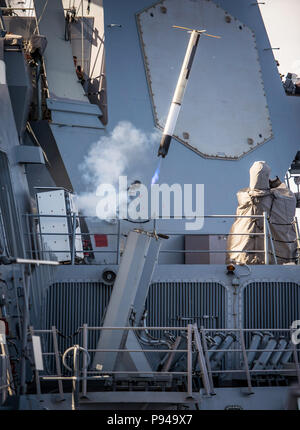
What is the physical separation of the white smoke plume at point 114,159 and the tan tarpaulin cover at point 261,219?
2.20 m

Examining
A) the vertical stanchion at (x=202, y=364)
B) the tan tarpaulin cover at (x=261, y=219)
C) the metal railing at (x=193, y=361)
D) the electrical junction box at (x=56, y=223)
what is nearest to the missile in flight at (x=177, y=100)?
the tan tarpaulin cover at (x=261, y=219)

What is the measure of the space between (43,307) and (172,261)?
2.73m

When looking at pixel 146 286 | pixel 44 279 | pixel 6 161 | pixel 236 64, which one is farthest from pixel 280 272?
pixel 236 64

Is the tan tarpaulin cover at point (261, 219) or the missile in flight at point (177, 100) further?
the missile in flight at point (177, 100)

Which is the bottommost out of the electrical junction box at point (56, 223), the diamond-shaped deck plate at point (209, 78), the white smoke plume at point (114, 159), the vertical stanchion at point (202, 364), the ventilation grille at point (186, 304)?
the vertical stanchion at point (202, 364)

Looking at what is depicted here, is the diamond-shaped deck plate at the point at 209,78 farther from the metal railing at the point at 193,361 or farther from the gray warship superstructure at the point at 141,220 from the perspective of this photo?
the metal railing at the point at 193,361

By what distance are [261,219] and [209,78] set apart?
11.2 feet

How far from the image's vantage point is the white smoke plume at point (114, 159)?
11.7 meters

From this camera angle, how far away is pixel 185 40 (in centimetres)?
1263


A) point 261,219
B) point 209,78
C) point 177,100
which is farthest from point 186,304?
point 209,78

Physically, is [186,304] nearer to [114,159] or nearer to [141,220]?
[141,220]

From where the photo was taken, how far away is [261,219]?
33.3ft

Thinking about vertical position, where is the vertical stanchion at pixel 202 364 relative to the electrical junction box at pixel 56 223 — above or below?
below

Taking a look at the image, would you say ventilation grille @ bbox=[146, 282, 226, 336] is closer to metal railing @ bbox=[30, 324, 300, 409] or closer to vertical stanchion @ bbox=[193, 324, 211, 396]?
metal railing @ bbox=[30, 324, 300, 409]
